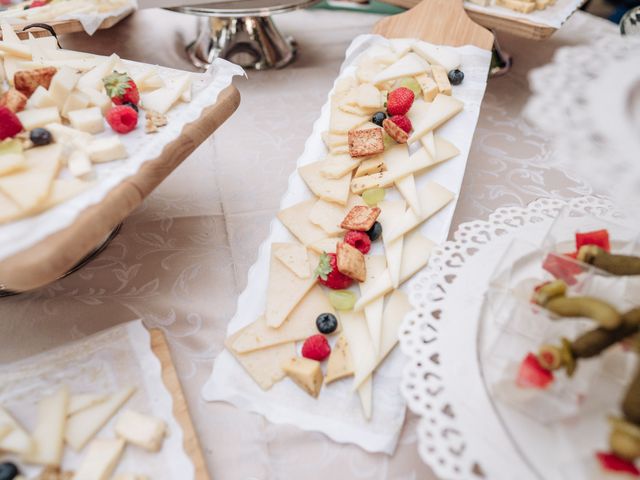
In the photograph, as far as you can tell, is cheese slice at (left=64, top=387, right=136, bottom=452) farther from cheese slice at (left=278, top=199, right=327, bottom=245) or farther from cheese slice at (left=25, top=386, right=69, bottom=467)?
cheese slice at (left=278, top=199, right=327, bottom=245)

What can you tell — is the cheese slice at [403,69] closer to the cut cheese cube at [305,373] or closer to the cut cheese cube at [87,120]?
the cut cheese cube at [87,120]

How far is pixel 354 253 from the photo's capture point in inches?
32.4

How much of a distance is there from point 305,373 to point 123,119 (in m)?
0.54

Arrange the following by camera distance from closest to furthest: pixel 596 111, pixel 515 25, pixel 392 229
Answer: pixel 596 111, pixel 392 229, pixel 515 25

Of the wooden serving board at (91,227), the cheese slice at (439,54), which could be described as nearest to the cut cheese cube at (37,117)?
the wooden serving board at (91,227)

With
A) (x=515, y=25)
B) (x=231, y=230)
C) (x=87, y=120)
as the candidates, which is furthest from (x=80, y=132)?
(x=515, y=25)

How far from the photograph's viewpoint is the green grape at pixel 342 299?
80 cm

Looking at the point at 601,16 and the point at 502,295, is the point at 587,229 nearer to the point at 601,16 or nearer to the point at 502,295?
the point at 502,295

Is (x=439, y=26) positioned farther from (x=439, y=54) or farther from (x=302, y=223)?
(x=302, y=223)

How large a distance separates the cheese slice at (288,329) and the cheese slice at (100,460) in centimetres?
21

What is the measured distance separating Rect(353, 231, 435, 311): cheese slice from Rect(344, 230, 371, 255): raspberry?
0.21 ft

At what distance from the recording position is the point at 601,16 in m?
1.75

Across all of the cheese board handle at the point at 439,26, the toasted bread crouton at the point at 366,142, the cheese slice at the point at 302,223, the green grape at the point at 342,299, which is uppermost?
the cheese board handle at the point at 439,26


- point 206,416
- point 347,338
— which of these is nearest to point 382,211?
point 347,338
